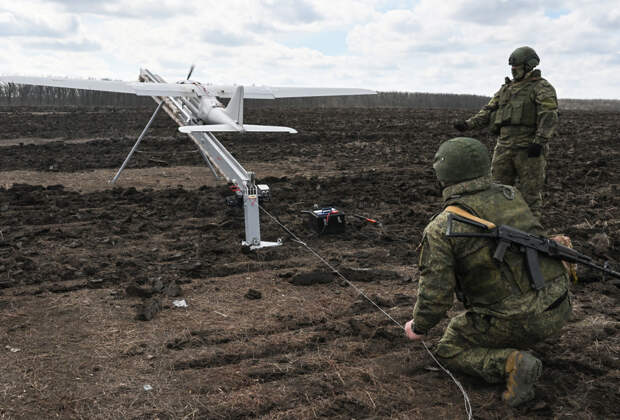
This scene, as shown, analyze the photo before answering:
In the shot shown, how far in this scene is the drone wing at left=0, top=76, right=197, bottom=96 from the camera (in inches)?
391

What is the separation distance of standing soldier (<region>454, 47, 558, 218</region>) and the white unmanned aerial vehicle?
3.04m

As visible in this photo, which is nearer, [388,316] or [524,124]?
[388,316]

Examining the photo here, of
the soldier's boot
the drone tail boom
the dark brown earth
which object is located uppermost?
the drone tail boom

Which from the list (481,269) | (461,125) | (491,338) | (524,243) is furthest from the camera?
(461,125)

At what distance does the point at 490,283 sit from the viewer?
370cm

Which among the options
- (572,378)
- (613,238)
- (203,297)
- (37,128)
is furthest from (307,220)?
(37,128)

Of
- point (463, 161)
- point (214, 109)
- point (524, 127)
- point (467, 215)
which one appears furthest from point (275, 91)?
point (467, 215)

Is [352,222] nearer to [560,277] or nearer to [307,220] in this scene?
[307,220]

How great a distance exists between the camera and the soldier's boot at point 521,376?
3.62m

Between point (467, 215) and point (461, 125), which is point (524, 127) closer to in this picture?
point (461, 125)

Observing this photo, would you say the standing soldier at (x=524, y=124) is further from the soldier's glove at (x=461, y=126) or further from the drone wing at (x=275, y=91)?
the drone wing at (x=275, y=91)

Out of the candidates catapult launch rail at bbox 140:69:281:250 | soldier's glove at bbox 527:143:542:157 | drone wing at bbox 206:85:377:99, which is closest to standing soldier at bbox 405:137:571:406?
soldier's glove at bbox 527:143:542:157

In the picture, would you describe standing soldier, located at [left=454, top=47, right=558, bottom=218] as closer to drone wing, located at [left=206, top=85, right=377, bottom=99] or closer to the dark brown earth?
the dark brown earth

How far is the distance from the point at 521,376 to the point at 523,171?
150 inches
